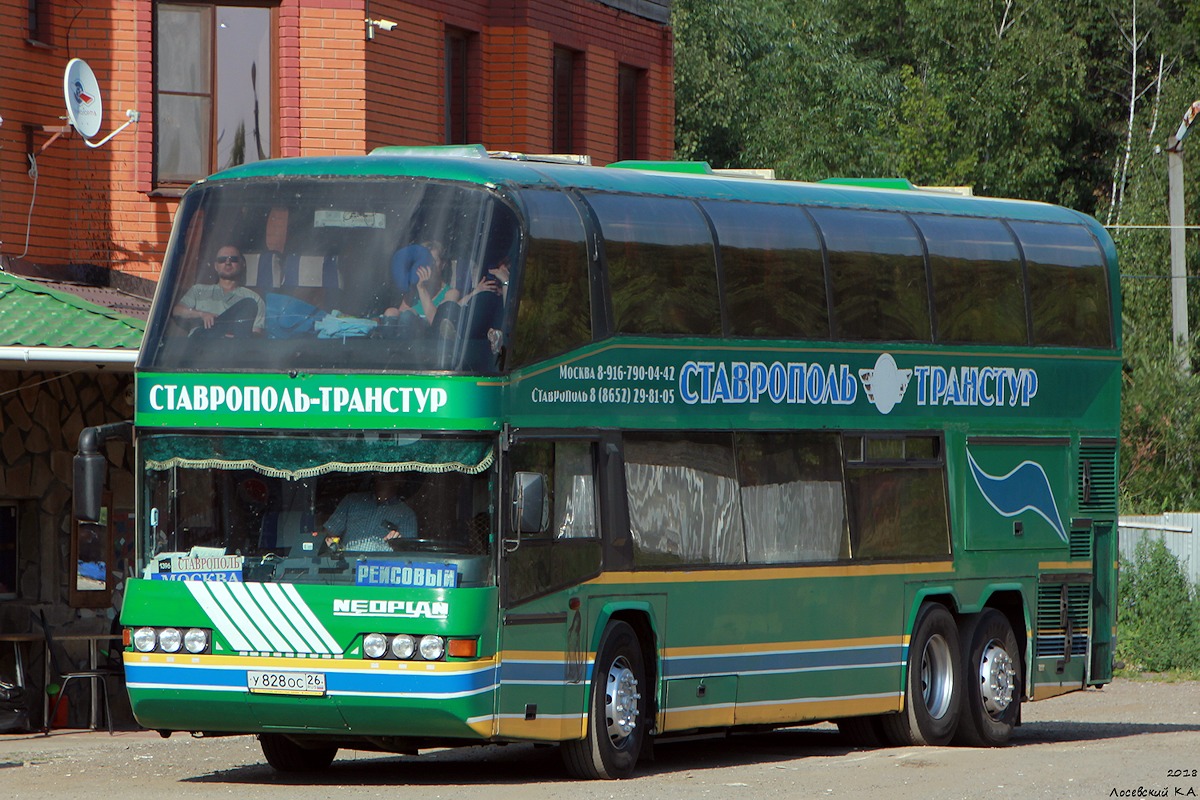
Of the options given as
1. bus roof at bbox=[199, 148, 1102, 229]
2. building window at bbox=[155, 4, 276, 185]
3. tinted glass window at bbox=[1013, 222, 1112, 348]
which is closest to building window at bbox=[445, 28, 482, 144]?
building window at bbox=[155, 4, 276, 185]

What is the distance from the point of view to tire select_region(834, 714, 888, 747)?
17.8 meters

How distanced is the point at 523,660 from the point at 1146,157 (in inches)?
1380

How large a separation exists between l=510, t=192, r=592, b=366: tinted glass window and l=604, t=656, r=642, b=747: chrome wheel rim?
205cm

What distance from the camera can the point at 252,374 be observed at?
1409cm

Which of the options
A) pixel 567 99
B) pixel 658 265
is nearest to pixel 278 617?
pixel 658 265

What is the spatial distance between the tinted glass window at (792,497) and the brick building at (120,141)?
5.06 metres

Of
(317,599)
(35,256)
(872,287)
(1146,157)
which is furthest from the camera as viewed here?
(1146,157)

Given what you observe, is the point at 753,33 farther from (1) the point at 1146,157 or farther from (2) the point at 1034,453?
(2) the point at 1034,453

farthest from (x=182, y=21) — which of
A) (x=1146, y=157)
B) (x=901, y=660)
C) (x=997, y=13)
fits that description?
(x=997, y=13)

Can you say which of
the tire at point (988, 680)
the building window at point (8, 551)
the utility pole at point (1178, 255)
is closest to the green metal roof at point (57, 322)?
the building window at point (8, 551)

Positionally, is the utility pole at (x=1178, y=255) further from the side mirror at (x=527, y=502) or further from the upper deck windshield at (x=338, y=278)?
the side mirror at (x=527, y=502)

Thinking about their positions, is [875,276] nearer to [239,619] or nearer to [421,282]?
[421,282]

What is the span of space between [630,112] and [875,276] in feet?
40.1

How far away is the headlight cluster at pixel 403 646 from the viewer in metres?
13.5
